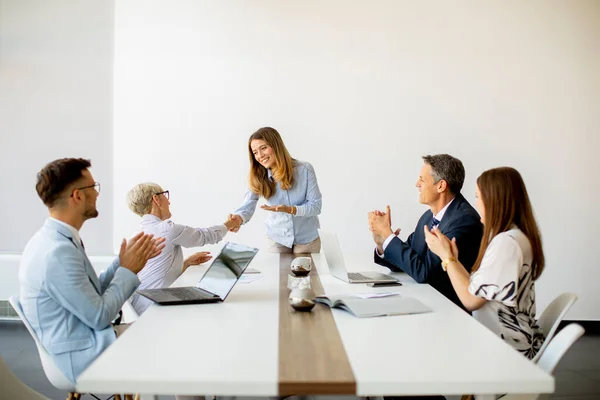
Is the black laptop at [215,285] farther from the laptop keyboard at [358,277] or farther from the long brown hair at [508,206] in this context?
the long brown hair at [508,206]

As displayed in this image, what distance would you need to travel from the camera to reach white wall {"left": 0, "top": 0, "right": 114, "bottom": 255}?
5.23 m

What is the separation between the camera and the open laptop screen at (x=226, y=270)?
8.74ft

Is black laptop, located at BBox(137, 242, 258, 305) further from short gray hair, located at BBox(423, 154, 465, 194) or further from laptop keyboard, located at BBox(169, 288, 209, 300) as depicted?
short gray hair, located at BBox(423, 154, 465, 194)

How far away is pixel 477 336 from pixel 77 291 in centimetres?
140

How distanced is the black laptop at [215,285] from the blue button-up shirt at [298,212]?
0.99 metres

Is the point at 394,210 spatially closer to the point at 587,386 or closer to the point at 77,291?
the point at 587,386

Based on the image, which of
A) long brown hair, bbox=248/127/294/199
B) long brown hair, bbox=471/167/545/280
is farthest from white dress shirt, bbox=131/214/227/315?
→ long brown hair, bbox=471/167/545/280

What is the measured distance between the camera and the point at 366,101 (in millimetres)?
5152

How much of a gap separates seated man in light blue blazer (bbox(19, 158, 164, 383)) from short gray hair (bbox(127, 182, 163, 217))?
701 millimetres

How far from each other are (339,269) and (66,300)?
1304 millimetres

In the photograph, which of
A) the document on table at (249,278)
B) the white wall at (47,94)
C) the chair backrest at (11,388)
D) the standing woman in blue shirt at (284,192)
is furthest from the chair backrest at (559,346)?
the white wall at (47,94)

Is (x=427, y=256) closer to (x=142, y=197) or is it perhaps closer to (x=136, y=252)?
(x=136, y=252)

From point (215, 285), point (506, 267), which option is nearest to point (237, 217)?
point (215, 285)

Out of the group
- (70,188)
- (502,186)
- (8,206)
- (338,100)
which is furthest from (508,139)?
(8,206)
